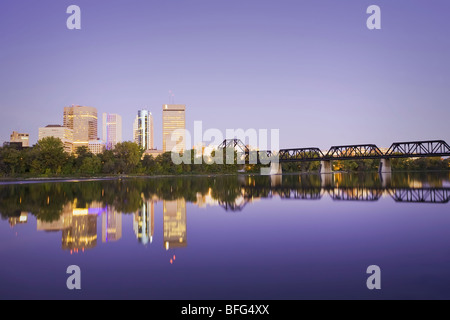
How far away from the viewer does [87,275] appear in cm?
917

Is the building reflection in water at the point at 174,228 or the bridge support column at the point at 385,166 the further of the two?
the bridge support column at the point at 385,166

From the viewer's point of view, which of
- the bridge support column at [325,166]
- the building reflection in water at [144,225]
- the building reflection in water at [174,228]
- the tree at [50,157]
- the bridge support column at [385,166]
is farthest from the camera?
the bridge support column at [325,166]

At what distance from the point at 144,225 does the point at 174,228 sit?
1743 millimetres

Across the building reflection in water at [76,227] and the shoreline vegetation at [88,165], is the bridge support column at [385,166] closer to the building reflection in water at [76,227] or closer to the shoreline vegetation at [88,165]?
the shoreline vegetation at [88,165]

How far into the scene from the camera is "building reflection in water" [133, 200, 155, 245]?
46.5 feet

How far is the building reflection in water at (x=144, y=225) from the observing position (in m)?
14.2

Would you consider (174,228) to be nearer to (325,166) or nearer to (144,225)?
(144,225)

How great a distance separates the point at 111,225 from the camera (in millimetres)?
16812

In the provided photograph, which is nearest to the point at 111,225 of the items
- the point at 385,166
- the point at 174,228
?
the point at 174,228

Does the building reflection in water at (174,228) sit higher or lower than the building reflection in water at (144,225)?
lower

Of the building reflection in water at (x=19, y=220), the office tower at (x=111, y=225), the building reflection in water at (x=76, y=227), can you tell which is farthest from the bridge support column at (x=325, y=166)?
the building reflection in water at (x=19, y=220)

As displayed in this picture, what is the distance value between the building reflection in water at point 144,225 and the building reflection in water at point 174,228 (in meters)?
0.69
